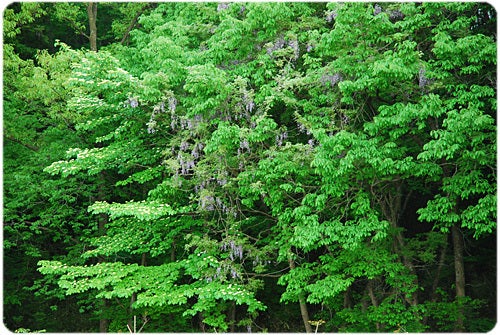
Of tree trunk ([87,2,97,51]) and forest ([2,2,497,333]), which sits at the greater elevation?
tree trunk ([87,2,97,51])

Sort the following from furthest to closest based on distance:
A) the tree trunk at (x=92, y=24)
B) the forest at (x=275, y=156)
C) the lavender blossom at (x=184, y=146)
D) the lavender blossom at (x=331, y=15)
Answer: the tree trunk at (x=92, y=24) < the lavender blossom at (x=184, y=146) < the lavender blossom at (x=331, y=15) < the forest at (x=275, y=156)

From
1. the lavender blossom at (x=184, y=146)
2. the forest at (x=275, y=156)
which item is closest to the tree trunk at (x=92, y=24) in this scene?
the forest at (x=275, y=156)

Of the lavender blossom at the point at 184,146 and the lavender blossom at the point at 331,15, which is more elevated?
the lavender blossom at the point at 331,15

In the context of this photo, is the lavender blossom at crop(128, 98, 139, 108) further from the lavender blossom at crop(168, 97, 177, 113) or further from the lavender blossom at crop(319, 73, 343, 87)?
the lavender blossom at crop(319, 73, 343, 87)

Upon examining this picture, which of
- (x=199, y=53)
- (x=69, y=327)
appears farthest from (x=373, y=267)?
(x=69, y=327)

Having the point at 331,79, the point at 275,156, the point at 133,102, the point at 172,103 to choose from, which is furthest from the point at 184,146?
the point at 331,79

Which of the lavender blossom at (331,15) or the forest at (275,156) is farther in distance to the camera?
the lavender blossom at (331,15)

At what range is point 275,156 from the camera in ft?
31.1

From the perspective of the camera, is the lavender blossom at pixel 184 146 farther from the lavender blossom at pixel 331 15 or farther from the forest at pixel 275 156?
the lavender blossom at pixel 331 15

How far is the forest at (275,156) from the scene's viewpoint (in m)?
8.59

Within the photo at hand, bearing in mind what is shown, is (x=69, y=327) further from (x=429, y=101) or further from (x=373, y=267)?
(x=429, y=101)

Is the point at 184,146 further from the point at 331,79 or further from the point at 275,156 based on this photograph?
the point at 331,79

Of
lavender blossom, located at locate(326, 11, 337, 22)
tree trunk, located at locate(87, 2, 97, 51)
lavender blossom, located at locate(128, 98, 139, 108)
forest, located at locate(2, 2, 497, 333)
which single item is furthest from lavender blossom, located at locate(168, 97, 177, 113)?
tree trunk, located at locate(87, 2, 97, 51)

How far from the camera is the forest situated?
8.59 metres
